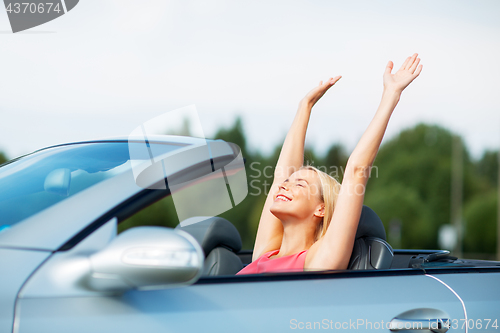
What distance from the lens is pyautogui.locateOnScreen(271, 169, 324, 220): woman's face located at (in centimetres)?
228

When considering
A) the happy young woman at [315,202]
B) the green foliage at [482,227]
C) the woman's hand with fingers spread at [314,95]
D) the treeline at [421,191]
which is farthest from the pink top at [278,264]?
the green foliage at [482,227]

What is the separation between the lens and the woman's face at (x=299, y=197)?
2283mm

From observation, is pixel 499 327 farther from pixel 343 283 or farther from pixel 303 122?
pixel 303 122

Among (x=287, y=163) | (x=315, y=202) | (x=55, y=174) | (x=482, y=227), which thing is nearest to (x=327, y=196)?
(x=315, y=202)

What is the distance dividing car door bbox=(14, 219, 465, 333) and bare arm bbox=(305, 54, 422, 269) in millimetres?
271

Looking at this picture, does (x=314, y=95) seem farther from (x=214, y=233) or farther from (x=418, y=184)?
(x=418, y=184)

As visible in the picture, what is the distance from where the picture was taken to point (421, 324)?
4.89 ft

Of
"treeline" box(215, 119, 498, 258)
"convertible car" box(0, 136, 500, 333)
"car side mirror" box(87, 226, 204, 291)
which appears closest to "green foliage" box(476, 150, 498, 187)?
"treeline" box(215, 119, 498, 258)

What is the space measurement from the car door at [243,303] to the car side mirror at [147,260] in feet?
0.37

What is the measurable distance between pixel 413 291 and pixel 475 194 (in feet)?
157

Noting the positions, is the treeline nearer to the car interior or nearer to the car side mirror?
the car interior

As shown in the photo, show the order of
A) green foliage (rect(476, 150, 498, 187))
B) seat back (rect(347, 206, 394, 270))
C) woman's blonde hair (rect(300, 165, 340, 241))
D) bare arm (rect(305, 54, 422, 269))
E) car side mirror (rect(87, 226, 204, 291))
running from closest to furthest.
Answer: car side mirror (rect(87, 226, 204, 291)), bare arm (rect(305, 54, 422, 269)), seat back (rect(347, 206, 394, 270)), woman's blonde hair (rect(300, 165, 340, 241)), green foliage (rect(476, 150, 498, 187))

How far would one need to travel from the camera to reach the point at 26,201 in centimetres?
150

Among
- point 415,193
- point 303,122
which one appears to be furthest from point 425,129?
point 303,122
